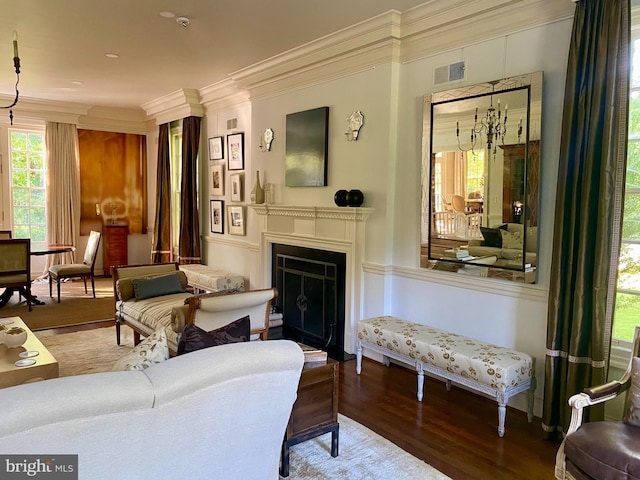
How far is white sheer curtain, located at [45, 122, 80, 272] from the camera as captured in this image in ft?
26.1

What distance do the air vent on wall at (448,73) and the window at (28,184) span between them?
7.16 meters

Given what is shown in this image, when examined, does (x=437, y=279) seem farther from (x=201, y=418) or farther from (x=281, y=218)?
(x=201, y=418)

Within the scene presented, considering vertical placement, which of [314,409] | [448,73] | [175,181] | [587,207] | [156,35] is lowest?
[314,409]

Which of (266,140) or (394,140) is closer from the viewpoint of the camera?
(394,140)

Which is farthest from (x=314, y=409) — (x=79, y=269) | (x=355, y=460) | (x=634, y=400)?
(x=79, y=269)

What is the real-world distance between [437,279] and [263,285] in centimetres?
235

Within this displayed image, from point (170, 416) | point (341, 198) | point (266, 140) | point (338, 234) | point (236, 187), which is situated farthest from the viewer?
point (236, 187)

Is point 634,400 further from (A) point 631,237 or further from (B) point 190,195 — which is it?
(B) point 190,195

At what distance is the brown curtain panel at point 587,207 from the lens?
8.64 ft

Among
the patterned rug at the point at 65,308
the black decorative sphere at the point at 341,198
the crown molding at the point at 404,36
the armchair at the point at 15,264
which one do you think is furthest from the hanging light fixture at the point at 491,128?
the armchair at the point at 15,264

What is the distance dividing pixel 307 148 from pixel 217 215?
2.42 meters

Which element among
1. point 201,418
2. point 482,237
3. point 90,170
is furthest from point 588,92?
point 90,170

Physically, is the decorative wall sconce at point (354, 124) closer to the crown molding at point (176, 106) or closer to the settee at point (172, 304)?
the settee at point (172, 304)

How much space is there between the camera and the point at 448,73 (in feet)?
12.2
